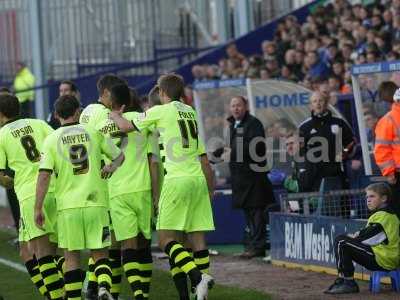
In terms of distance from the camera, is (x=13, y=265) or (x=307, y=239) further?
(x=13, y=265)

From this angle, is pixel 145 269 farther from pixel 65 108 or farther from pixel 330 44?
pixel 330 44

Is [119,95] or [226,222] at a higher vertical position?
[119,95]

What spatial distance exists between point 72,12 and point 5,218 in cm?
571

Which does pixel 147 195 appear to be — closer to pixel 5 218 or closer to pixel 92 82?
pixel 5 218

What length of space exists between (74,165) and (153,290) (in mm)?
2453

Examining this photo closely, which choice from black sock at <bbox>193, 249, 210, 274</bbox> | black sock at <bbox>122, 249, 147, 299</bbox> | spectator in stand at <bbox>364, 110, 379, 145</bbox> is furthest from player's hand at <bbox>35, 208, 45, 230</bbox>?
spectator in stand at <bbox>364, 110, 379, 145</bbox>

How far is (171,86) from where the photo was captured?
37.1ft

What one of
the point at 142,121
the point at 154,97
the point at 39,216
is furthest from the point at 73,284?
the point at 154,97

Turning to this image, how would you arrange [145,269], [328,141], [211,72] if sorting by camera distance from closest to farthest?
[145,269]
[328,141]
[211,72]

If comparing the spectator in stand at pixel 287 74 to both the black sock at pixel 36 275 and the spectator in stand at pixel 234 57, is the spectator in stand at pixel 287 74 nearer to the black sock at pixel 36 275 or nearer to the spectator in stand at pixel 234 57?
the spectator in stand at pixel 234 57

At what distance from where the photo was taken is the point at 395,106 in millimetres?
12156

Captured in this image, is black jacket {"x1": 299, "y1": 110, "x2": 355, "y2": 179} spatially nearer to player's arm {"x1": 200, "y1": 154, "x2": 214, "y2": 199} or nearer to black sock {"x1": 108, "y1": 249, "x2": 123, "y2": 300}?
player's arm {"x1": 200, "y1": 154, "x2": 214, "y2": 199}

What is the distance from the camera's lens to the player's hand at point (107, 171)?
1098 cm

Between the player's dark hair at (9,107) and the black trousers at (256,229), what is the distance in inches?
179
